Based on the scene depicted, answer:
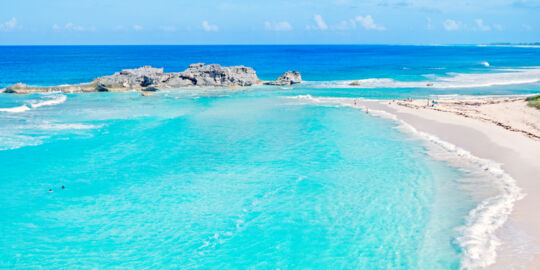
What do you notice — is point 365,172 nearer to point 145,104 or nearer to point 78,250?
point 78,250

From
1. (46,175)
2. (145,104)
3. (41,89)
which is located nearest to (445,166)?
(46,175)

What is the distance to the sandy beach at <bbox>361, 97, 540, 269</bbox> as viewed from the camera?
51.5 ft

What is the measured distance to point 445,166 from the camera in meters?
25.4

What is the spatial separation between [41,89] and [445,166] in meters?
61.2

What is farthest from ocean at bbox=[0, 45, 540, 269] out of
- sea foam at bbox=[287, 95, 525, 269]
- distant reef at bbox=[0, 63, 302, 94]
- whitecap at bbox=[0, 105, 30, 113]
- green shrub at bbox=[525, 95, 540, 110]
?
distant reef at bbox=[0, 63, 302, 94]

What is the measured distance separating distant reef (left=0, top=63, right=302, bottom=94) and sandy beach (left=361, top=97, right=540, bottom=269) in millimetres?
28522

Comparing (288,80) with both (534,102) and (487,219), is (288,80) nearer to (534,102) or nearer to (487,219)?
(534,102)

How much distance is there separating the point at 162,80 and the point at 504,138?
2134 inches

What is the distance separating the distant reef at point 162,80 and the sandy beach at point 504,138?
93.6ft

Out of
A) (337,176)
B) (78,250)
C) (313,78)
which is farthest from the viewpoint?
(313,78)

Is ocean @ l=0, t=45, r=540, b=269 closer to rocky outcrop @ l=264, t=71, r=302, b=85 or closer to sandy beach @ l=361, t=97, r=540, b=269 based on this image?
sandy beach @ l=361, t=97, r=540, b=269

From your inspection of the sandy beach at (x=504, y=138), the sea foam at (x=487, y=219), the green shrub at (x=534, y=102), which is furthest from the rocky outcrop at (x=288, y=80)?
the sea foam at (x=487, y=219)

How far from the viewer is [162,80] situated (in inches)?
2758

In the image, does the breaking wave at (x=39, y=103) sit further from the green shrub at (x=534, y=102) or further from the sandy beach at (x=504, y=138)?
the green shrub at (x=534, y=102)
